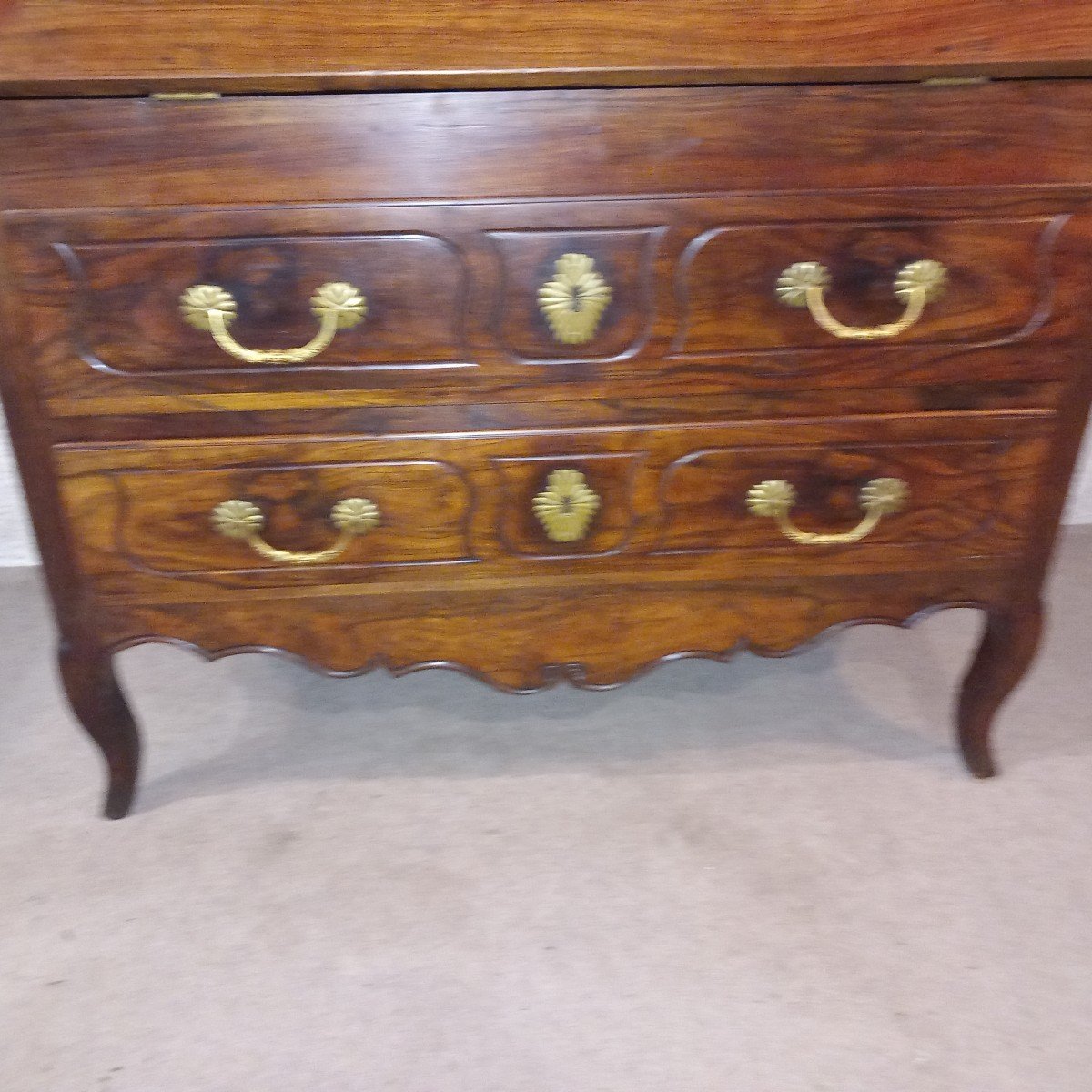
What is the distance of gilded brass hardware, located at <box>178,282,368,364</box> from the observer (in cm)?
86

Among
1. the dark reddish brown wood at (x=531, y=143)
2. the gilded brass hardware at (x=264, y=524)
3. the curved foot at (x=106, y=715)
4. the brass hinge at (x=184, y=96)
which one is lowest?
the curved foot at (x=106, y=715)

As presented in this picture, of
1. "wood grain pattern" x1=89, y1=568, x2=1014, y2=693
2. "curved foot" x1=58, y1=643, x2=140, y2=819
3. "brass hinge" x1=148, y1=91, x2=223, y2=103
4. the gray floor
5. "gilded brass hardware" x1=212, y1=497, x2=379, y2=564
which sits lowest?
the gray floor

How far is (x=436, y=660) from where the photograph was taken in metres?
1.09

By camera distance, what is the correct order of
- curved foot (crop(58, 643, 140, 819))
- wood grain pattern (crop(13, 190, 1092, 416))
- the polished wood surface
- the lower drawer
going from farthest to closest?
curved foot (crop(58, 643, 140, 819)) < the lower drawer < wood grain pattern (crop(13, 190, 1092, 416)) < the polished wood surface

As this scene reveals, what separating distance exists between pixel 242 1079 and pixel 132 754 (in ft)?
1.45

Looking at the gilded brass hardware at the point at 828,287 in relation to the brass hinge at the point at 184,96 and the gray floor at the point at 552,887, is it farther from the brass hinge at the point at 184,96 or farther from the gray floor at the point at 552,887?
the gray floor at the point at 552,887

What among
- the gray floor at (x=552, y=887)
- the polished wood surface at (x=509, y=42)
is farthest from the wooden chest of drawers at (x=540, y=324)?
the gray floor at (x=552, y=887)

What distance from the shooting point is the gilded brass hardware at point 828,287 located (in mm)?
886

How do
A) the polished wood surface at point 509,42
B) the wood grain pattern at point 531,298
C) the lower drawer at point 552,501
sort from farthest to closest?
the lower drawer at point 552,501 → the wood grain pattern at point 531,298 → the polished wood surface at point 509,42

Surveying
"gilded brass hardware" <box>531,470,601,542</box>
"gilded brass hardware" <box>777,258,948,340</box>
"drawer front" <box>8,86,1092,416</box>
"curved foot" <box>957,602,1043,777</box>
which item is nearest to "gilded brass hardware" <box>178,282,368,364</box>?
"drawer front" <box>8,86,1092,416</box>

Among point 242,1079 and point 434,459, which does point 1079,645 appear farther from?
point 242,1079

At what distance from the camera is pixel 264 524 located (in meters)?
0.98

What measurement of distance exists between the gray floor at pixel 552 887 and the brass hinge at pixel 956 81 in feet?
2.89

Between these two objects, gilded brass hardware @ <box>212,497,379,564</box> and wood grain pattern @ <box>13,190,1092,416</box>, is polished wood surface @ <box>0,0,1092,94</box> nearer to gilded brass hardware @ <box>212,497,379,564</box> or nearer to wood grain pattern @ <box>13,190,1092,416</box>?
wood grain pattern @ <box>13,190,1092,416</box>
